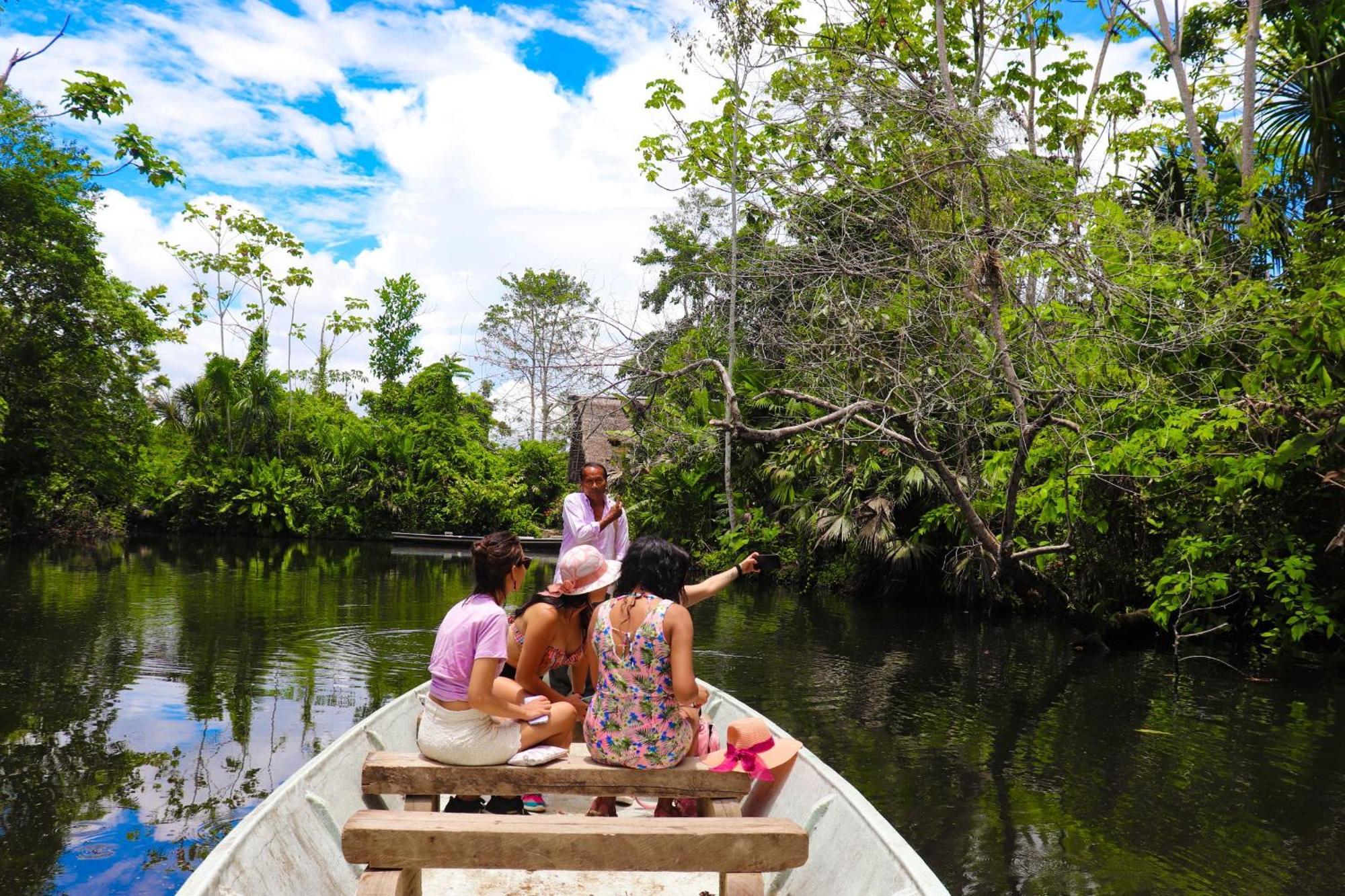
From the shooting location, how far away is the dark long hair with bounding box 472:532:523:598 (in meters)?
4.08

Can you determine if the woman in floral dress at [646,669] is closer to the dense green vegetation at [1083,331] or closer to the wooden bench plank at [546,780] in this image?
the wooden bench plank at [546,780]

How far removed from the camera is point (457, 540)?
30.6 metres

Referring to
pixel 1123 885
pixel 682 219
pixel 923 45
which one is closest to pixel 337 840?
pixel 1123 885

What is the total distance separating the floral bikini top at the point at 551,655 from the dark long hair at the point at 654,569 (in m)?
0.95

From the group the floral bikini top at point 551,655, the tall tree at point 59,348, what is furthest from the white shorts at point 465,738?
the tall tree at point 59,348

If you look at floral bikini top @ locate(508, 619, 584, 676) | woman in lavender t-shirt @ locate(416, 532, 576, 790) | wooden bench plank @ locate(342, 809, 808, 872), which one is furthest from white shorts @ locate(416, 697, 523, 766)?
wooden bench plank @ locate(342, 809, 808, 872)

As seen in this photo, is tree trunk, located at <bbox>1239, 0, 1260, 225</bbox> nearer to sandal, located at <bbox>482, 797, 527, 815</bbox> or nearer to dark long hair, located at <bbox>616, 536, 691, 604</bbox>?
dark long hair, located at <bbox>616, 536, 691, 604</bbox>

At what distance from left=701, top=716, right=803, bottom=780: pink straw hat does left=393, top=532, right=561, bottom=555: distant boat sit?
25.4 metres

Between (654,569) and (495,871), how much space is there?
1414mm

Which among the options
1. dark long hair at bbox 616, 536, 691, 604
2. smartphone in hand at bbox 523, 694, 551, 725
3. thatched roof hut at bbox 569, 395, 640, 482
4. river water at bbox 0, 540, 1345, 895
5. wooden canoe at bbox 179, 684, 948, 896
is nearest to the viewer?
wooden canoe at bbox 179, 684, 948, 896

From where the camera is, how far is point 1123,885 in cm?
529

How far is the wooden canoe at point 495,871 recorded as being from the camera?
Answer: 10.5 ft

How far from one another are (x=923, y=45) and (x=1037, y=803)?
14.8m

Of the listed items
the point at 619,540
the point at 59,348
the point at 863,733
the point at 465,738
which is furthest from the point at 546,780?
the point at 59,348
